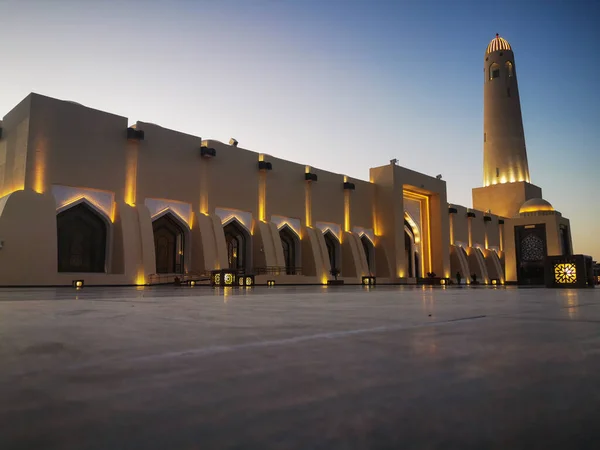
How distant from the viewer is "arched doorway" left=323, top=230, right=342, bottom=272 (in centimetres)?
3180

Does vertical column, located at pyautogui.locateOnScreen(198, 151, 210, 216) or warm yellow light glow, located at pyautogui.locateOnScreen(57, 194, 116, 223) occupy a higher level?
vertical column, located at pyautogui.locateOnScreen(198, 151, 210, 216)

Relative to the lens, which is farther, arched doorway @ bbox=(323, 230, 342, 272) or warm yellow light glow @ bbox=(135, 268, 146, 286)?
arched doorway @ bbox=(323, 230, 342, 272)

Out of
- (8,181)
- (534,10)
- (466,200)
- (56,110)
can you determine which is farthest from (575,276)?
(466,200)

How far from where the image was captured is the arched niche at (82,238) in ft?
67.1

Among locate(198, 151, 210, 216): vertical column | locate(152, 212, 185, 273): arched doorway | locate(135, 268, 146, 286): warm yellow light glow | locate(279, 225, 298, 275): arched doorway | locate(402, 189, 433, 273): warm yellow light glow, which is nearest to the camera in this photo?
locate(135, 268, 146, 286): warm yellow light glow

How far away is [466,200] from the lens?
73562mm

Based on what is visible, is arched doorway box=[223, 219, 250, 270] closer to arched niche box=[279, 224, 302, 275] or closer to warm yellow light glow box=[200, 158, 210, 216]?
warm yellow light glow box=[200, 158, 210, 216]

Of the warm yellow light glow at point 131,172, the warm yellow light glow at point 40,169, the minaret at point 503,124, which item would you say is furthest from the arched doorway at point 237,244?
the minaret at point 503,124

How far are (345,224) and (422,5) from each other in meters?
16.4

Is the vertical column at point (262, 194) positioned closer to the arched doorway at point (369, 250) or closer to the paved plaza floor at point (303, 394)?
the arched doorway at point (369, 250)

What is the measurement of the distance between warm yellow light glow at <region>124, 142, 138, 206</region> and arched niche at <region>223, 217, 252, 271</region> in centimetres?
567

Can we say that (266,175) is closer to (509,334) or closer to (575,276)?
(575,276)

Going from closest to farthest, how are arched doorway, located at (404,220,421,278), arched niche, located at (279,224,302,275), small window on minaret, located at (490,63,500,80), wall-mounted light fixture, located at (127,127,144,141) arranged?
wall-mounted light fixture, located at (127,127,144,141), arched niche, located at (279,224,302,275), arched doorway, located at (404,220,421,278), small window on minaret, located at (490,63,500,80)

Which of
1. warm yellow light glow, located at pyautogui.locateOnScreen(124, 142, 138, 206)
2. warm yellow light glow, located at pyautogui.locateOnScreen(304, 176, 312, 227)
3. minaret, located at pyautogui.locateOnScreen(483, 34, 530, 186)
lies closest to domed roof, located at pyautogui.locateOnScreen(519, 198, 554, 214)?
warm yellow light glow, located at pyautogui.locateOnScreen(304, 176, 312, 227)
